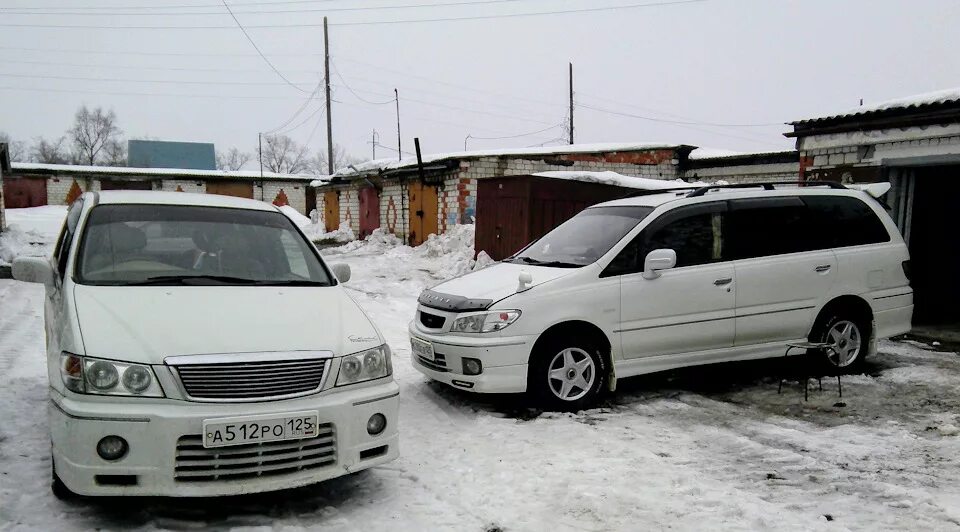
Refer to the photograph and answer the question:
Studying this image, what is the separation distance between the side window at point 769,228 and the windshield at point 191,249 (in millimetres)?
3774

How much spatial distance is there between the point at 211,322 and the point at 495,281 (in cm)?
266

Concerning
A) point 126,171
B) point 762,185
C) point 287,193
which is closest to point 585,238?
point 762,185

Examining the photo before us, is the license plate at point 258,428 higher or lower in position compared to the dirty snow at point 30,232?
lower

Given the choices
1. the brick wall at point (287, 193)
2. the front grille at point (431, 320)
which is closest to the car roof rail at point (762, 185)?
the front grille at point (431, 320)

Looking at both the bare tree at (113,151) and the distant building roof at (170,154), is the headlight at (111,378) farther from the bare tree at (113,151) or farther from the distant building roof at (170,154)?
the bare tree at (113,151)

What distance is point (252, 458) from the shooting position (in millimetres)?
2990

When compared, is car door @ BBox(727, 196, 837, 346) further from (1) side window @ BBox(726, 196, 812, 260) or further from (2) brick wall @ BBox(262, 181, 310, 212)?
(2) brick wall @ BBox(262, 181, 310, 212)

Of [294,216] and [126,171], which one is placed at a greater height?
[126,171]

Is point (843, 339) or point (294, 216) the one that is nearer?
point (843, 339)

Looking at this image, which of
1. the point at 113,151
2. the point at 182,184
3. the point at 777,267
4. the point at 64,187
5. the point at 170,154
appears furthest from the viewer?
the point at 113,151

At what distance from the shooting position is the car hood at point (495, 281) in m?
5.14

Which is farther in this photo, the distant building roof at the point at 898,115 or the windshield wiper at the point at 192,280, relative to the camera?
the distant building roof at the point at 898,115

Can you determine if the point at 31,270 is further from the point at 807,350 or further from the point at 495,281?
the point at 807,350

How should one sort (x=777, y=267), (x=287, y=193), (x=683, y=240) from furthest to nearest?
(x=287, y=193)
(x=777, y=267)
(x=683, y=240)
